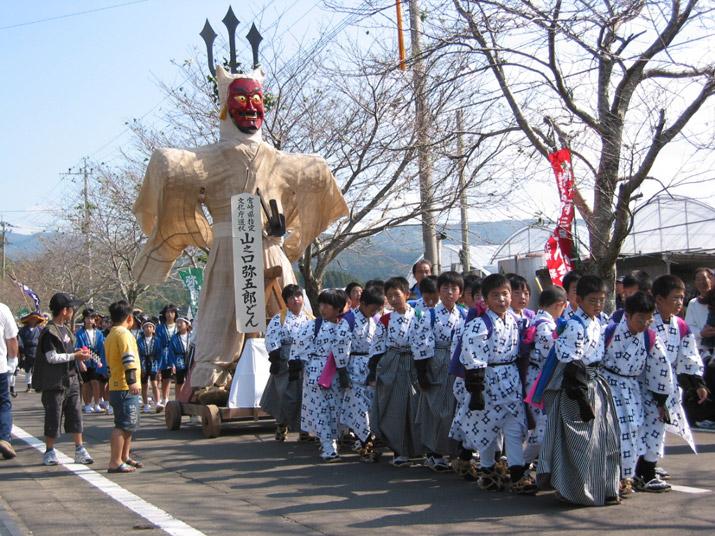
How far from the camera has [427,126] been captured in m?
13.3

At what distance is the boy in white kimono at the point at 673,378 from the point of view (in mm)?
5809

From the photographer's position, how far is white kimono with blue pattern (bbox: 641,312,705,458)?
5.80 metres

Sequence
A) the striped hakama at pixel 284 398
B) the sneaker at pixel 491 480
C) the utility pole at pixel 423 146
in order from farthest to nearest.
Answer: the utility pole at pixel 423 146 < the striped hakama at pixel 284 398 < the sneaker at pixel 491 480

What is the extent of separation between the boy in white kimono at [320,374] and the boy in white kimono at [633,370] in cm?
302

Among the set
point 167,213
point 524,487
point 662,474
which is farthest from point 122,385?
point 662,474

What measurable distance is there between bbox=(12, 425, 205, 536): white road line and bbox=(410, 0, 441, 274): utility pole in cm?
580

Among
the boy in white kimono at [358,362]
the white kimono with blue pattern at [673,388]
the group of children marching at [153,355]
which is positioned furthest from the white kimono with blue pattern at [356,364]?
the group of children marching at [153,355]

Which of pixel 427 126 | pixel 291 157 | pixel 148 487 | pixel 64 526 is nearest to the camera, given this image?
pixel 64 526

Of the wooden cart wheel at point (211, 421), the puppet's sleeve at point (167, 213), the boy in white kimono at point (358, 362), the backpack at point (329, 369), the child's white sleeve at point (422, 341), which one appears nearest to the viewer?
the child's white sleeve at point (422, 341)

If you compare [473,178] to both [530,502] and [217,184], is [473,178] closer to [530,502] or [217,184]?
[217,184]

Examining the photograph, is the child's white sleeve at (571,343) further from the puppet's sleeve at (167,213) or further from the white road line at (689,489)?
the puppet's sleeve at (167,213)

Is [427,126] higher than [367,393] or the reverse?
higher

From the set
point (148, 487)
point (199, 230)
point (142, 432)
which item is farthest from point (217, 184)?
point (148, 487)

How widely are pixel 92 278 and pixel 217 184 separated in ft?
94.2
